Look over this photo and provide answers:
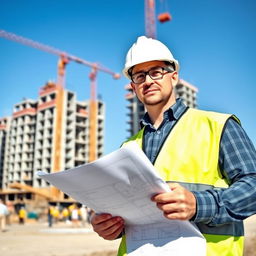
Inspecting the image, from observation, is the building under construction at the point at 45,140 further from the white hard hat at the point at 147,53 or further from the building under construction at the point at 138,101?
the white hard hat at the point at 147,53

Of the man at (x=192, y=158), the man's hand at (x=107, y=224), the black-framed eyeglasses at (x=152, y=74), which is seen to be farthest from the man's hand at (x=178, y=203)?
the black-framed eyeglasses at (x=152, y=74)

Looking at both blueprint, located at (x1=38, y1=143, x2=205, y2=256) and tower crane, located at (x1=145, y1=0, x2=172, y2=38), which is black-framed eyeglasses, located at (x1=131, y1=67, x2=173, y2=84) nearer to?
blueprint, located at (x1=38, y1=143, x2=205, y2=256)

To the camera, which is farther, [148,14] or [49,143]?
[49,143]

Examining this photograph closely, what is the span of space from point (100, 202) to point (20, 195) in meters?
66.7

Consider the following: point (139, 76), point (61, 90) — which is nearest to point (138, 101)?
point (61, 90)

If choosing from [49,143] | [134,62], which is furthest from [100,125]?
[134,62]

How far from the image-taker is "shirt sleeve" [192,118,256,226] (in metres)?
1.28

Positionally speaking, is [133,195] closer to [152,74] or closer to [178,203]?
[178,203]

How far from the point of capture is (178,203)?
122cm

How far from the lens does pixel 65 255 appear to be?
22.9 ft

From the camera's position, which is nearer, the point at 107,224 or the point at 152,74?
the point at 107,224

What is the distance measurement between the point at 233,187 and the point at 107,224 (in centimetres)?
59

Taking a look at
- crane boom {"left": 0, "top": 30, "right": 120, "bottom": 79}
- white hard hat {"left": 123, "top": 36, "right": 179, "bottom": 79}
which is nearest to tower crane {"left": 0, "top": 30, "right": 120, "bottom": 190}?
crane boom {"left": 0, "top": 30, "right": 120, "bottom": 79}

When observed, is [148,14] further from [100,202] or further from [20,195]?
[100,202]
